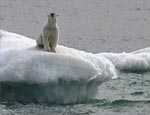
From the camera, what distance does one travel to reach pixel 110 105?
7957mm

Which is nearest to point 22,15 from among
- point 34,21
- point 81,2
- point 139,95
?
point 34,21

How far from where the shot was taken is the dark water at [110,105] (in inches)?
290

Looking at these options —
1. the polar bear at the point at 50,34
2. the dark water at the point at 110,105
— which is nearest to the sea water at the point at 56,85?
the dark water at the point at 110,105

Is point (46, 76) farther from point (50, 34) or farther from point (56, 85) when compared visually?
point (50, 34)

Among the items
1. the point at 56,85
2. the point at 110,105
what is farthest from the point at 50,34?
the point at 110,105

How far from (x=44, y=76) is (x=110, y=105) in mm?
1154

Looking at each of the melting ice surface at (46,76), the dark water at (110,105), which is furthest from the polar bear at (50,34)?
the dark water at (110,105)

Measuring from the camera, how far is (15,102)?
24.9 ft

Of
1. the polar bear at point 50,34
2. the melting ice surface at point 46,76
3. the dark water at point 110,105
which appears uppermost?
the polar bear at point 50,34

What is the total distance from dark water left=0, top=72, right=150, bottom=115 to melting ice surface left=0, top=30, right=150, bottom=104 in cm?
11

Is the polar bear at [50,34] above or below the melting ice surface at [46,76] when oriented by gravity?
above

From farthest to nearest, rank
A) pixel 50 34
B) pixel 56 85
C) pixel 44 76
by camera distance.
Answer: pixel 50 34
pixel 56 85
pixel 44 76

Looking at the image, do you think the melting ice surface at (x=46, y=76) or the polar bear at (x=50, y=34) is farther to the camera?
the polar bear at (x=50, y=34)

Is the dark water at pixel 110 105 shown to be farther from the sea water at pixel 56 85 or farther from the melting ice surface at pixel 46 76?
the melting ice surface at pixel 46 76
